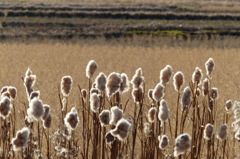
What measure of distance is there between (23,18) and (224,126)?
86.9 ft

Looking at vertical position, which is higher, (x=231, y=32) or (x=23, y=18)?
(x=23, y=18)

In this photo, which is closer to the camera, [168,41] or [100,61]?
[100,61]

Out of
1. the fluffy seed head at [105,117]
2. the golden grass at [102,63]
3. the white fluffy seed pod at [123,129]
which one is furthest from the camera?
the golden grass at [102,63]

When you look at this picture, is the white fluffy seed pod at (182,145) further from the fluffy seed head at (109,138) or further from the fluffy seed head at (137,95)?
the fluffy seed head at (137,95)

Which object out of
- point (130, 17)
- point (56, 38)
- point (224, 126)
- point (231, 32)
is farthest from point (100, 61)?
point (130, 17)

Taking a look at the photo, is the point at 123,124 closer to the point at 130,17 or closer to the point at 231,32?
the point at 231,32

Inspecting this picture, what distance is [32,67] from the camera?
39.5 ft

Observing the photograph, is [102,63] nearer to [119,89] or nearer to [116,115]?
[119,89]

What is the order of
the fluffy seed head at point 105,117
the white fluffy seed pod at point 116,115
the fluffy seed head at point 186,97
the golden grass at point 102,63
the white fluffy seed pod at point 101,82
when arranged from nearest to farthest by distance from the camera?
the white fluffy seed pod at point 116,115, the fluffy seed head at point 105,117, the white fluffy seed pod at point 101,82, the fluffy seed head at point 186,97, the golden grass at point 102,63

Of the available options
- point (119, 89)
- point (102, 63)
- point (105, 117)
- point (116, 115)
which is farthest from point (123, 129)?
point (102, 63)

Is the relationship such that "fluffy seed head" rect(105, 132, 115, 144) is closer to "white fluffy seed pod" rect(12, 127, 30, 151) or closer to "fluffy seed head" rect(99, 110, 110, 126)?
"fluffy seed head" rect(99, 110, 110, 126)

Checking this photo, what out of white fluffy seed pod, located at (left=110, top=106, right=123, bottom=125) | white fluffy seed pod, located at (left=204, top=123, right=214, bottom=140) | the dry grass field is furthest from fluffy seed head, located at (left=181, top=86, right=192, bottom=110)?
white fluffy seed pod, located at (left=110, top=106, right=123, bottom=125)

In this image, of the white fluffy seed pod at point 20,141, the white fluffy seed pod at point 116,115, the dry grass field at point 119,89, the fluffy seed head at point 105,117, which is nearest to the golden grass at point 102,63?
the dry grass field at point 119,89

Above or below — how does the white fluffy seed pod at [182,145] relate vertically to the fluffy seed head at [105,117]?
below
